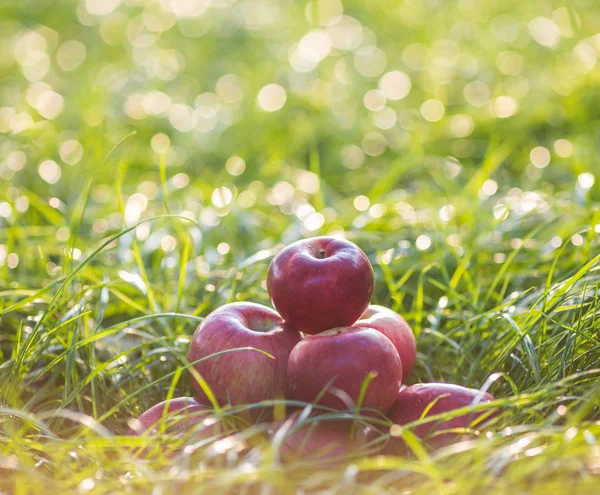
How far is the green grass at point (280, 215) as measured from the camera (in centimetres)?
173

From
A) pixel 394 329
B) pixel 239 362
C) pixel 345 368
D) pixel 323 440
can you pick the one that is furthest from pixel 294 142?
pixel 323 440

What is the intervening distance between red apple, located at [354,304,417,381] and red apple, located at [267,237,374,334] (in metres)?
0.08

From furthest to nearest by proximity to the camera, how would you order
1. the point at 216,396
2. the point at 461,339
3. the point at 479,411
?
the point at 461,339, the point at 216,396, the point at 479,411

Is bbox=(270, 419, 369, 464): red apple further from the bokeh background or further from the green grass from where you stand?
the bokeh background

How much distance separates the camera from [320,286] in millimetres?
1954

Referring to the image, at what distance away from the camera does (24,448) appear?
1923 mm

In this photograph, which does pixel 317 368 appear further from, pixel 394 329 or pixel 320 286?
pixel 394 329

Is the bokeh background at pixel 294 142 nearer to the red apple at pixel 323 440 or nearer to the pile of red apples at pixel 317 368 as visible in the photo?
the pile of red apples at pixel 317 368

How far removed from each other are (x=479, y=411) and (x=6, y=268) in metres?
1.99

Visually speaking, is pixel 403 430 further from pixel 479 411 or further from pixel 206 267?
pixel 206 267

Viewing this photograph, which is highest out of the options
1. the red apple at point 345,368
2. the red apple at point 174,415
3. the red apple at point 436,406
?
the red apple at point 345,368

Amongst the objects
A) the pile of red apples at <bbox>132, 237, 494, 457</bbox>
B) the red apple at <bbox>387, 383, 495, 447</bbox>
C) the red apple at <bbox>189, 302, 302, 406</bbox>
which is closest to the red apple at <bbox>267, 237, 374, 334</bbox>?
the pile of red apples at <bbox>132, 237, 494, 457</bbox>

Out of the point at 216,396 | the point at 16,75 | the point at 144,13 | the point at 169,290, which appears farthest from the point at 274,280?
the point at 144,13

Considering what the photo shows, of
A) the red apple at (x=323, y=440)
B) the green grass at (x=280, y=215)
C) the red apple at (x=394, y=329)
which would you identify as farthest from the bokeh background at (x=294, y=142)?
the red apple at (x=323, y=440)
